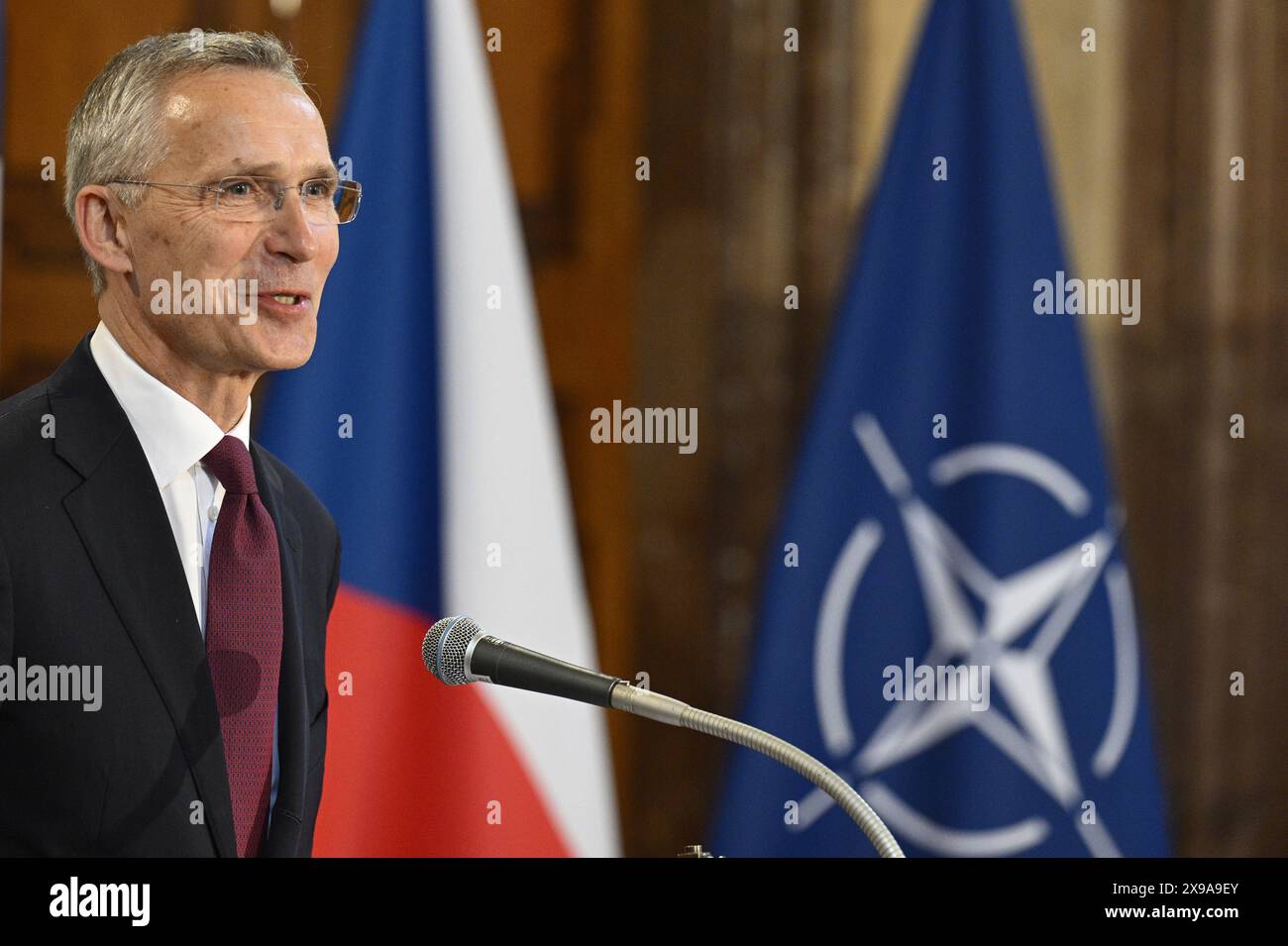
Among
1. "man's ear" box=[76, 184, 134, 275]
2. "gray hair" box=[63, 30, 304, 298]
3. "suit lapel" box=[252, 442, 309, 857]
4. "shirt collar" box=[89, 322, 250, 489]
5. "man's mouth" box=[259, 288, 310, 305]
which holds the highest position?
"gray hair" box=[63, 30, 304, 298]

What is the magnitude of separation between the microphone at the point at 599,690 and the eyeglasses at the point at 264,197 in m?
0.72

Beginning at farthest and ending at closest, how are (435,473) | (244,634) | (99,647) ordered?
(435,473), (244,634), (99,647)

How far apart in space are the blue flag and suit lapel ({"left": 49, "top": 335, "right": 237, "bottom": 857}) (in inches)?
51.3

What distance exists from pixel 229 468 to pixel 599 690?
72 centimetres

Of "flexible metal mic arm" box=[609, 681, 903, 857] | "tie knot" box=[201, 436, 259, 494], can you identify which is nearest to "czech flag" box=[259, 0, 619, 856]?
"tie knot" box=[201, 436, 259, 494]

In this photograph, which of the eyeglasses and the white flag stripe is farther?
the white flag stripe

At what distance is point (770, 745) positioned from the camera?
109 centimetres

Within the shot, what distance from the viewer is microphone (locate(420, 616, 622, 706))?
44.8 inches

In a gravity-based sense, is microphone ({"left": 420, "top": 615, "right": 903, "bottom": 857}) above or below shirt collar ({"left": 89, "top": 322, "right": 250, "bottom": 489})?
below

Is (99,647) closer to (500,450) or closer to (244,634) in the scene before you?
(244,634)

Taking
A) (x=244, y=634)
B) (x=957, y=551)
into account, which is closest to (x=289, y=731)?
(x=244, y=634)

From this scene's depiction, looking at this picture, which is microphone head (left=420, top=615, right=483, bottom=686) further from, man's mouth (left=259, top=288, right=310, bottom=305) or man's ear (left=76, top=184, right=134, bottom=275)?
man's ear (left=76, top=184, right=134, bottom=275)

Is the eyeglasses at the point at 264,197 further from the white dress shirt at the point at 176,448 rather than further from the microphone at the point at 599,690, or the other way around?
the microphone at the point at 599,690
